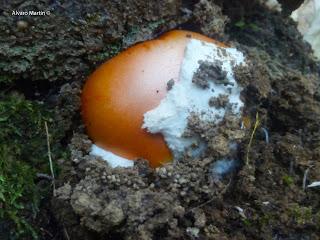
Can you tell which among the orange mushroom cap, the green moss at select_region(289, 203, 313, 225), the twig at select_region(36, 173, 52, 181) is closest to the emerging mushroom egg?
the orange mushroom cap

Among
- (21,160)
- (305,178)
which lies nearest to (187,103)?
(305,178)

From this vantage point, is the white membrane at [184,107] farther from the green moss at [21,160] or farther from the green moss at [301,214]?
the green moss at [301,214]

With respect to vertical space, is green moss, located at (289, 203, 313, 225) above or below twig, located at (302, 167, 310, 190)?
Result: below

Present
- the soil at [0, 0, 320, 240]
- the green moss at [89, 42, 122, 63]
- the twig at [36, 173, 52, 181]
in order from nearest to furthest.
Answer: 1. the soil at [0, 0, 320, 240]
2. the twig at [36, 173, 52, 181]
3. the green moss at [89, 42, 122, 63]

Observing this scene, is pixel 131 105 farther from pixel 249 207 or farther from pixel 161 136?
pixel 249 207

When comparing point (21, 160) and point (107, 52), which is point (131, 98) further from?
point (21, 160)

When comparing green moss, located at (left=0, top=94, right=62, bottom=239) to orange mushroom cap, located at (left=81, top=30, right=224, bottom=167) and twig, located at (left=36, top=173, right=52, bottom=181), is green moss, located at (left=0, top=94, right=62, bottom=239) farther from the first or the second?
orange mushroom cap, located at (left=81, top=30, right=224, bottom=167)
